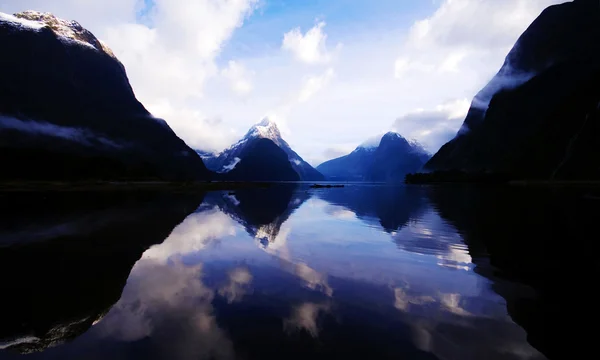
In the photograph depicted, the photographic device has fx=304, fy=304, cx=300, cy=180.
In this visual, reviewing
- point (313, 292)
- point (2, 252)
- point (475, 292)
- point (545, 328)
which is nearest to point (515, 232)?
point (475, 292)

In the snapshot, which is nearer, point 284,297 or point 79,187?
point 284,297

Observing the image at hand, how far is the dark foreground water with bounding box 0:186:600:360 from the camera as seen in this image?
8242mm

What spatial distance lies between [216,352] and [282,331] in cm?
199

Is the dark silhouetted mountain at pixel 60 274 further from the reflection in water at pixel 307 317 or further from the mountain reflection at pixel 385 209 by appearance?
the mountain reflection at pixel 385 209

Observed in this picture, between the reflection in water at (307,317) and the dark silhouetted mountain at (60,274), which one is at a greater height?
the dark silhouetted mountain at (60,274)

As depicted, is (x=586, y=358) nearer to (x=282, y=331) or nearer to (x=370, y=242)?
(x=282, y=331)

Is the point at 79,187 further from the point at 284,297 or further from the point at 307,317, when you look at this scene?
the point at 307,317

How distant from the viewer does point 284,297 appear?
11.8 meters

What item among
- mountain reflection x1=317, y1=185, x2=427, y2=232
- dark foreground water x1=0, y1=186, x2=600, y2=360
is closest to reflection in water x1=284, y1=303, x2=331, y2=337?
dark foreground water x1=0, y1=186, x2=600, y2=360

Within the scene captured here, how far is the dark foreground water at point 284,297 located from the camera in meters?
8.24

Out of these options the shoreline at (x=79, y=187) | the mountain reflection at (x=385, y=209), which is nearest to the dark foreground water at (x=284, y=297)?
the mountain reflection at (x=385, y=209)

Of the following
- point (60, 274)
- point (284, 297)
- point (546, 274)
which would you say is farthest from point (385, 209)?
point (60, 274)

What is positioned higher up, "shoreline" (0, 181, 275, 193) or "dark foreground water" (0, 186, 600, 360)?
"shoreline" (0, 181, 275, 193)

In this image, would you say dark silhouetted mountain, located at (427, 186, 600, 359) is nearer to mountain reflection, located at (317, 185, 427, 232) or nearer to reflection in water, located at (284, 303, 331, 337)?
reflection in water, located at (284, 303, 331, 337)
